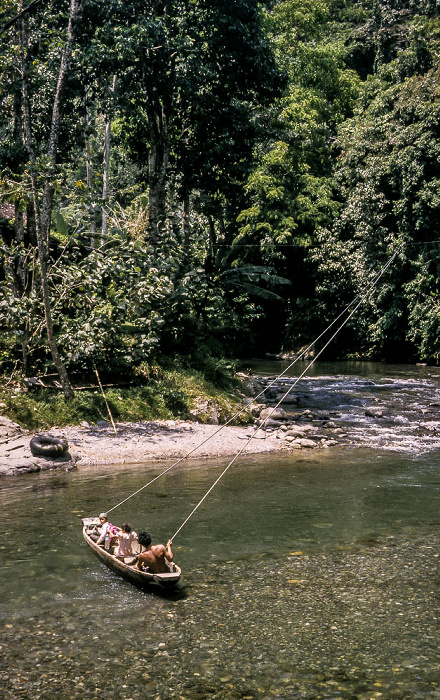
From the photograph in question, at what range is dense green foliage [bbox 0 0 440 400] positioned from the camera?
19.3 m

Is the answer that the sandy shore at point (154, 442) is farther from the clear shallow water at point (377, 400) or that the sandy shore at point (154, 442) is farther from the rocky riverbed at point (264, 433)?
the clear shallow water at point (377, 400)

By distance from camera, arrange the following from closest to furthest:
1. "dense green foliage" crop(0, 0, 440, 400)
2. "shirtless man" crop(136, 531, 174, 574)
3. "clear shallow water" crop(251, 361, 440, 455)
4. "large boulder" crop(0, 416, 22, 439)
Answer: "shirtless man" crop(136, 531, 174, 574) < "large boulder" crop(0, 416, 22, 439) < "clear shallow water" crop(251, 361, 440, 455) < "dense green foliage" crop(0, 0, 440, 400)

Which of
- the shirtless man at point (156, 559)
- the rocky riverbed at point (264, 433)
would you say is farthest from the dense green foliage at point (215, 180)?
the shirtless man at point (156, 559)

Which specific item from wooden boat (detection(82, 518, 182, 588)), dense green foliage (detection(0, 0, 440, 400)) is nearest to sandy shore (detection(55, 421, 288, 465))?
dense green foliage (detection(0, 0, 440, 400))

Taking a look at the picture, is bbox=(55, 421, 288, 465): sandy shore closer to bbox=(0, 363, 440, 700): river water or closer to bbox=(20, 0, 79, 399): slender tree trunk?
bbox=(0, 363, 440, 700): river water

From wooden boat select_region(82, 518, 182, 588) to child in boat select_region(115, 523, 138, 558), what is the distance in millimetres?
77

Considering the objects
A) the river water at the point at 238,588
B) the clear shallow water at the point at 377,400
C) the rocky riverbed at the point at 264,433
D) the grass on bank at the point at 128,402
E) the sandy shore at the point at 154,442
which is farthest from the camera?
the clear shallow water at the point at 377,400

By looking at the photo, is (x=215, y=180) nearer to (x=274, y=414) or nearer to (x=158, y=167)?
(x=158, y=167)

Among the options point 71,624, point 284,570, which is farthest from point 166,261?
point 71,624

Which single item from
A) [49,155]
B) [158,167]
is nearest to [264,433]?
[49,155]

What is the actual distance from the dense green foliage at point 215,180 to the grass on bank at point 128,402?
0.95 m

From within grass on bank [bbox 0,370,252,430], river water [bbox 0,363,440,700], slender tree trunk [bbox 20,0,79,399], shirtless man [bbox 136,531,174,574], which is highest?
slender tree trunk [bbox 20,0,79,399]

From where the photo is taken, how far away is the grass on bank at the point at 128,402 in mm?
17469

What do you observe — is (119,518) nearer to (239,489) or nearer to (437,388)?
(239,489)
